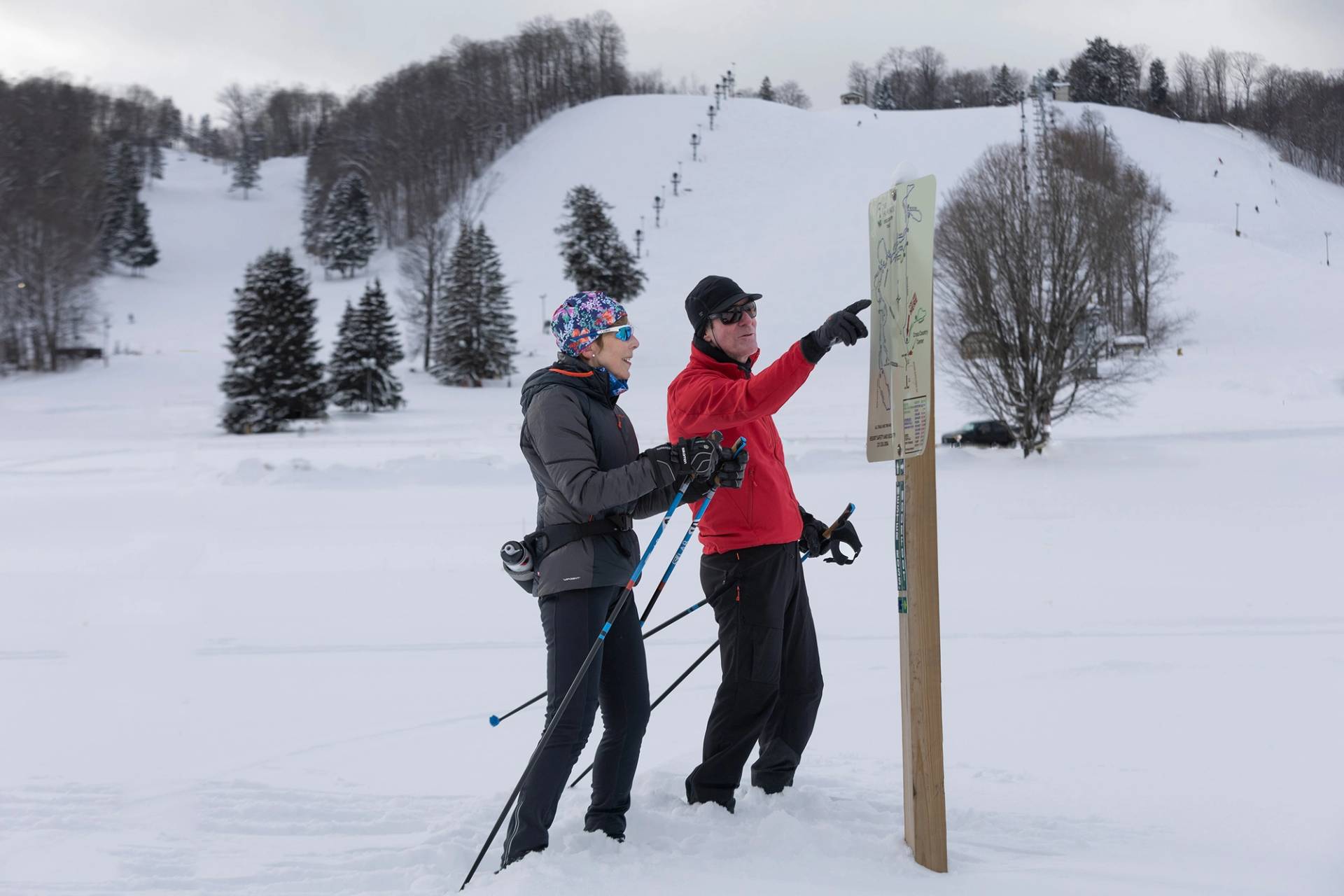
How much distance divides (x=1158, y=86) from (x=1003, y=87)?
15.3 meters

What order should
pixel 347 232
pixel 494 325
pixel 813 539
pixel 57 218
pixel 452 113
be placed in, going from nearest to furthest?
pixel 813 539, pixel 494 325, pixel 57 218, pixel 347 232, pixel 452 113

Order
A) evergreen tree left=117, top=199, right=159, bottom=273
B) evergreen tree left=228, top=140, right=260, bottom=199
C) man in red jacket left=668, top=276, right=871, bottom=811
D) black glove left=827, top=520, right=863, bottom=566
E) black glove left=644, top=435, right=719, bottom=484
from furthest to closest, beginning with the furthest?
evergreen tree left=228, top=140, right=260, bottom=199 < evergreen tree left=117, top=199, right=159, bottom=273 < black glove left=827, top=520, right=863, bottom=566 < man in red jacket left=668, top=276, right=871, bottom=811 < black glove left=644, top=435, right=719, bottom=484

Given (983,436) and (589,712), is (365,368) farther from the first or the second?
(589,712)

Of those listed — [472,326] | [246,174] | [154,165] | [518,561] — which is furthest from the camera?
[246,174]

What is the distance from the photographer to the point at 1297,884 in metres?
3.04

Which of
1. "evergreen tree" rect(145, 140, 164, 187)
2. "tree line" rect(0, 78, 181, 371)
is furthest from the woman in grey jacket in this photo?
"evergreen tree" rect(145, 140, 164, 187)

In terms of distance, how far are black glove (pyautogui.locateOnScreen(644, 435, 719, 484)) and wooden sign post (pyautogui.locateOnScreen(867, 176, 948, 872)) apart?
0.58 meters

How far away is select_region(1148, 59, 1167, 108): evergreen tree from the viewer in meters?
101

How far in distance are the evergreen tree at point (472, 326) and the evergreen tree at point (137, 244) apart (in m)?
32.4

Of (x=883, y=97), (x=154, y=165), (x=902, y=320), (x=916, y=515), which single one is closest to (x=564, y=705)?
(x=916, y=515)

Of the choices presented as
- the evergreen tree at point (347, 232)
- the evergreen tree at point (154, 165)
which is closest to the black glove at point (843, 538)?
the evergreen tree at point (347, 232)

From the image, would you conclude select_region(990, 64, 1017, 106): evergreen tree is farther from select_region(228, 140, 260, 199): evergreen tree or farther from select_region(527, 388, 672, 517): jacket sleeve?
select_region(527, 388, 672, 517): jacket sleeve

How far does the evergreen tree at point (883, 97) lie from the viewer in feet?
334

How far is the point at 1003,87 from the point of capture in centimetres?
10294
